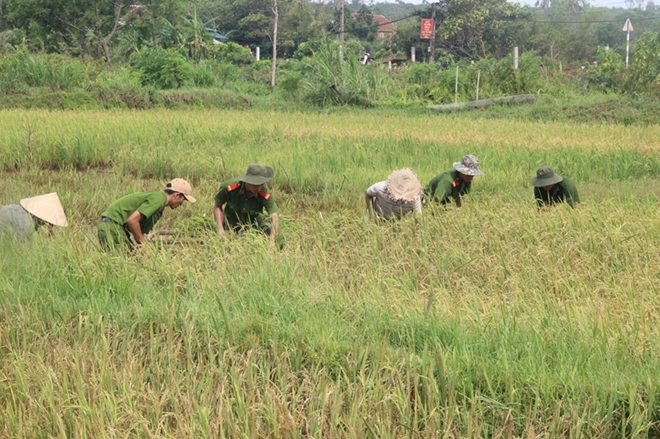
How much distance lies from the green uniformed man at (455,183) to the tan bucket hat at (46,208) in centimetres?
280

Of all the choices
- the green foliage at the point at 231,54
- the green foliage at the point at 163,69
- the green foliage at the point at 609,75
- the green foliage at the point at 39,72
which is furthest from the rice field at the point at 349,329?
the green foliage at the point at 231,54

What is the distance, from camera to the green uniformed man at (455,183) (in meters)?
5.77

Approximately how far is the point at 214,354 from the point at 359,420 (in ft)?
2.77

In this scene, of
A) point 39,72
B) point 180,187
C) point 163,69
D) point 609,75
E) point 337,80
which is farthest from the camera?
point 609,75

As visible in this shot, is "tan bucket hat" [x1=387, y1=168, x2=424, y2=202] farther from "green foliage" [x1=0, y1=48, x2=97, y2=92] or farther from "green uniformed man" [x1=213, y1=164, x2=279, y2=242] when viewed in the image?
"green foliage" [x1=0, y1=48, x2=97, y2=92]

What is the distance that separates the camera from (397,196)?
547cm

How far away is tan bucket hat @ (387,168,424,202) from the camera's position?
5.44 metres

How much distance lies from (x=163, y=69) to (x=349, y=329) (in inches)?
→ 714

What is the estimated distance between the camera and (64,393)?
2.84 metres

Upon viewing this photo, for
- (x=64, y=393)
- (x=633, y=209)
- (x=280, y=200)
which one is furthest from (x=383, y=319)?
(x=280, y=200)

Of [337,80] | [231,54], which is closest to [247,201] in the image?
[337,80]

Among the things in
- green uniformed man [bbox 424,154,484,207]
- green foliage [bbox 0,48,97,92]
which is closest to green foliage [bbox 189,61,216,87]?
green foliage [bbox 0,48,97,92]

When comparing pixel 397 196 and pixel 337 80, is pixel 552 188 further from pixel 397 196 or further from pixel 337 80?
pixel 337 80

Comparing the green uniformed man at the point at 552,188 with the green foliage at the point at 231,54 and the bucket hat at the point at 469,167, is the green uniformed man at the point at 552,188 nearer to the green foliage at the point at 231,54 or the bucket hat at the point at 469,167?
the bucket hat at the point at 469,167
